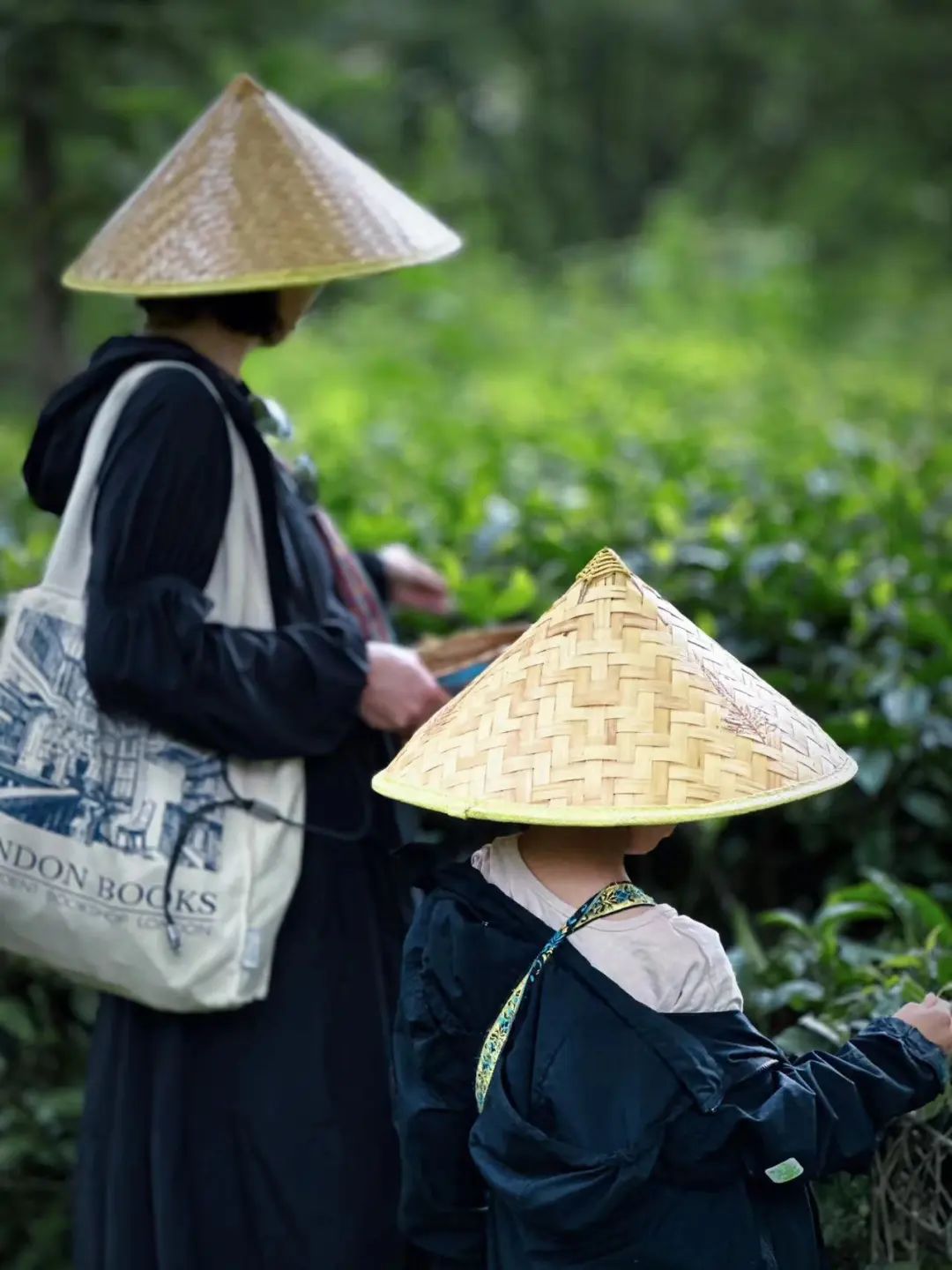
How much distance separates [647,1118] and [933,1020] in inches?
15.7

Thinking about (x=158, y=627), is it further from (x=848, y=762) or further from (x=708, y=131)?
(x=708, y=131)

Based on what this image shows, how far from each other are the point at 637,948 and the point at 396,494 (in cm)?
286

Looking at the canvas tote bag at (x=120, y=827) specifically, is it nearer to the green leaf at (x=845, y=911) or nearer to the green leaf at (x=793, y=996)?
the green leaf at (x=793, y=996)

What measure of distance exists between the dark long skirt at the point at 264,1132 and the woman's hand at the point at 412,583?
35.3 inches

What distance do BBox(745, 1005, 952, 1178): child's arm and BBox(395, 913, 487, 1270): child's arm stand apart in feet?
1.21

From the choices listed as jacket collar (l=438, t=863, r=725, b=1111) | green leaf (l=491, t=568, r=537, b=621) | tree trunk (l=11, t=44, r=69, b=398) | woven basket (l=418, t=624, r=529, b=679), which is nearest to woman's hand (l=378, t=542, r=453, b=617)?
green leaf (l=491, t=568, r=537, b=621)

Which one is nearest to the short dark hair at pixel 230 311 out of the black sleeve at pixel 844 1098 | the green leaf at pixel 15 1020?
the black sleeve at pixel 844 1098

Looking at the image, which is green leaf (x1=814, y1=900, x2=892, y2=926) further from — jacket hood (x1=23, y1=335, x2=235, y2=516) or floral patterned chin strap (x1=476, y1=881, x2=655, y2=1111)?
jacket hood (x1=23, y1=335, x2=235, y2=516)

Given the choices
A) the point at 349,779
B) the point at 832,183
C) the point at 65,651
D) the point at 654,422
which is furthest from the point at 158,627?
the point at 832,183

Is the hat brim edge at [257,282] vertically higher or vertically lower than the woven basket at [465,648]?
higher

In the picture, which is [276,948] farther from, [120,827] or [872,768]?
[872,768]

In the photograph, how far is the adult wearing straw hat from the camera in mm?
2674

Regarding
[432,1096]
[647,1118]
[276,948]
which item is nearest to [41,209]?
[276,948]

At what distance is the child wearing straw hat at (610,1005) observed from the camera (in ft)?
6.77
